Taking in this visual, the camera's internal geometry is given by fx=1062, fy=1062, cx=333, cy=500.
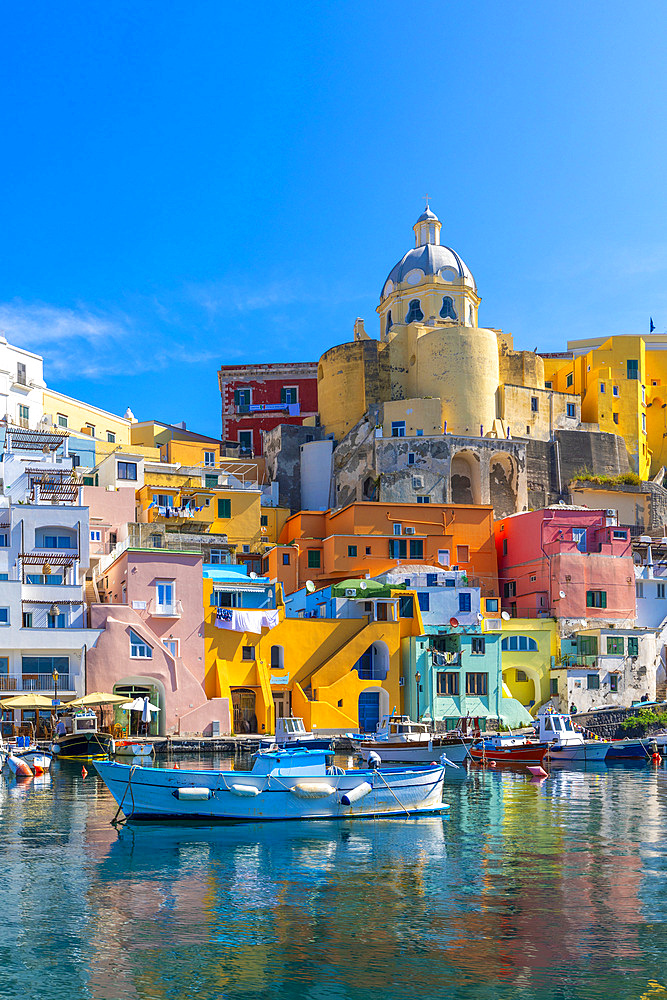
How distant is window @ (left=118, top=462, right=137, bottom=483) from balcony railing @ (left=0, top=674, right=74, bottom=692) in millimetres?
17920

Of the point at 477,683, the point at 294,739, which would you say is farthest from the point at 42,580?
the point at 477,683

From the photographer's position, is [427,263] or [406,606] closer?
[406,606]

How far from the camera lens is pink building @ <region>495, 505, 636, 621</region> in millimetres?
56625

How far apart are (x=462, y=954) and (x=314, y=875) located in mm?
6032

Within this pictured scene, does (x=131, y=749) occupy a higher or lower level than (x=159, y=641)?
lower

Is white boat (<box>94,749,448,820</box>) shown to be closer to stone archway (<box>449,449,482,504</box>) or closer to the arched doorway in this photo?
→ the arched doorway

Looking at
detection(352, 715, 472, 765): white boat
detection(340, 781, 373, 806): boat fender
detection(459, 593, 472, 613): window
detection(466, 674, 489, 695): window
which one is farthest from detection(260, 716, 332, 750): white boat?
detection(459, 593, 472, 613): window

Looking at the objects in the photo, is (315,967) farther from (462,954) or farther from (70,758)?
(70,758)

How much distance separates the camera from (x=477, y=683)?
5016cm

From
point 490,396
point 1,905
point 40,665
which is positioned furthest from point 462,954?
point 490,396

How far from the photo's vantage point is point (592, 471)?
229 ft

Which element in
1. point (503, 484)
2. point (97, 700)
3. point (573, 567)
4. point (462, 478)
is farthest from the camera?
point (503, 484)

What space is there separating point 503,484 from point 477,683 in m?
19.2

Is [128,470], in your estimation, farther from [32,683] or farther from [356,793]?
[356,793]
